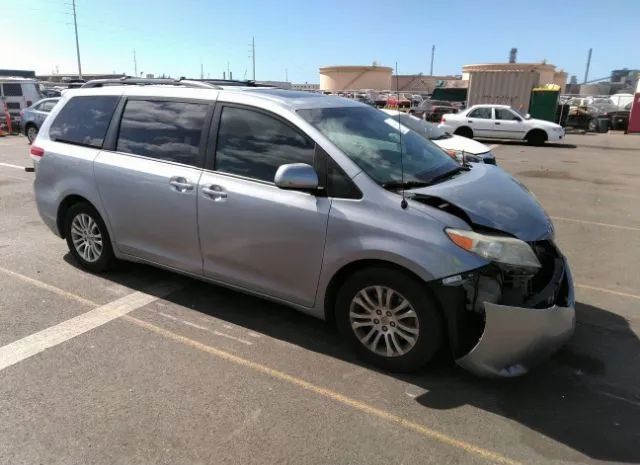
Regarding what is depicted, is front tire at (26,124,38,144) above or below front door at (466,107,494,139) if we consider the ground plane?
below

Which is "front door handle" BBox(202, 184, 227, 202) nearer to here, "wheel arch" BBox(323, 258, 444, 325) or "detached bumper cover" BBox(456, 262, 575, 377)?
"wheel arch" BBox(323, 258, 444, 325)

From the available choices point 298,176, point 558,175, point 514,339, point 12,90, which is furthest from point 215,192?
point 12,90

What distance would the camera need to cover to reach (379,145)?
12.6 feet

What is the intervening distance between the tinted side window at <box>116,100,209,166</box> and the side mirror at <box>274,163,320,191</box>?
3.20ft

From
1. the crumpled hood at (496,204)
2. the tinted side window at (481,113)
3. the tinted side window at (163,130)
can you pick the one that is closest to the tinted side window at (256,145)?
the tinted side window at (163,130)

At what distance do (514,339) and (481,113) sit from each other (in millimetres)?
19284

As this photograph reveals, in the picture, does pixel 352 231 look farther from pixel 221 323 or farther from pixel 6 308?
pixel 6 308

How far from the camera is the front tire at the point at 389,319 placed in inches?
123

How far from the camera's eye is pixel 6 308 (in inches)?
167

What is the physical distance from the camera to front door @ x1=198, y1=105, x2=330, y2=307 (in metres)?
3.50

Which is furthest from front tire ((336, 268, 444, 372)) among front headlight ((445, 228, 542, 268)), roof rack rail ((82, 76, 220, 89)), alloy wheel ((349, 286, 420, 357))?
roof rack rail ((82, 76, 220, 89))

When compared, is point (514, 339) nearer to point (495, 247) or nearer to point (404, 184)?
point (495, 247)

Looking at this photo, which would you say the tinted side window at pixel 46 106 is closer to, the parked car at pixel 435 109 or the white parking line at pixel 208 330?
the white parking line at pixel 208 330

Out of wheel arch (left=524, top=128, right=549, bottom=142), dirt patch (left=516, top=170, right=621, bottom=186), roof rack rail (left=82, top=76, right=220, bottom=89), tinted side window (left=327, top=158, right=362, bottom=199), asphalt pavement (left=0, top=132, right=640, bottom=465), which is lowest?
asphalt pavement (left=0, top=132, right=640, bottom=465)
